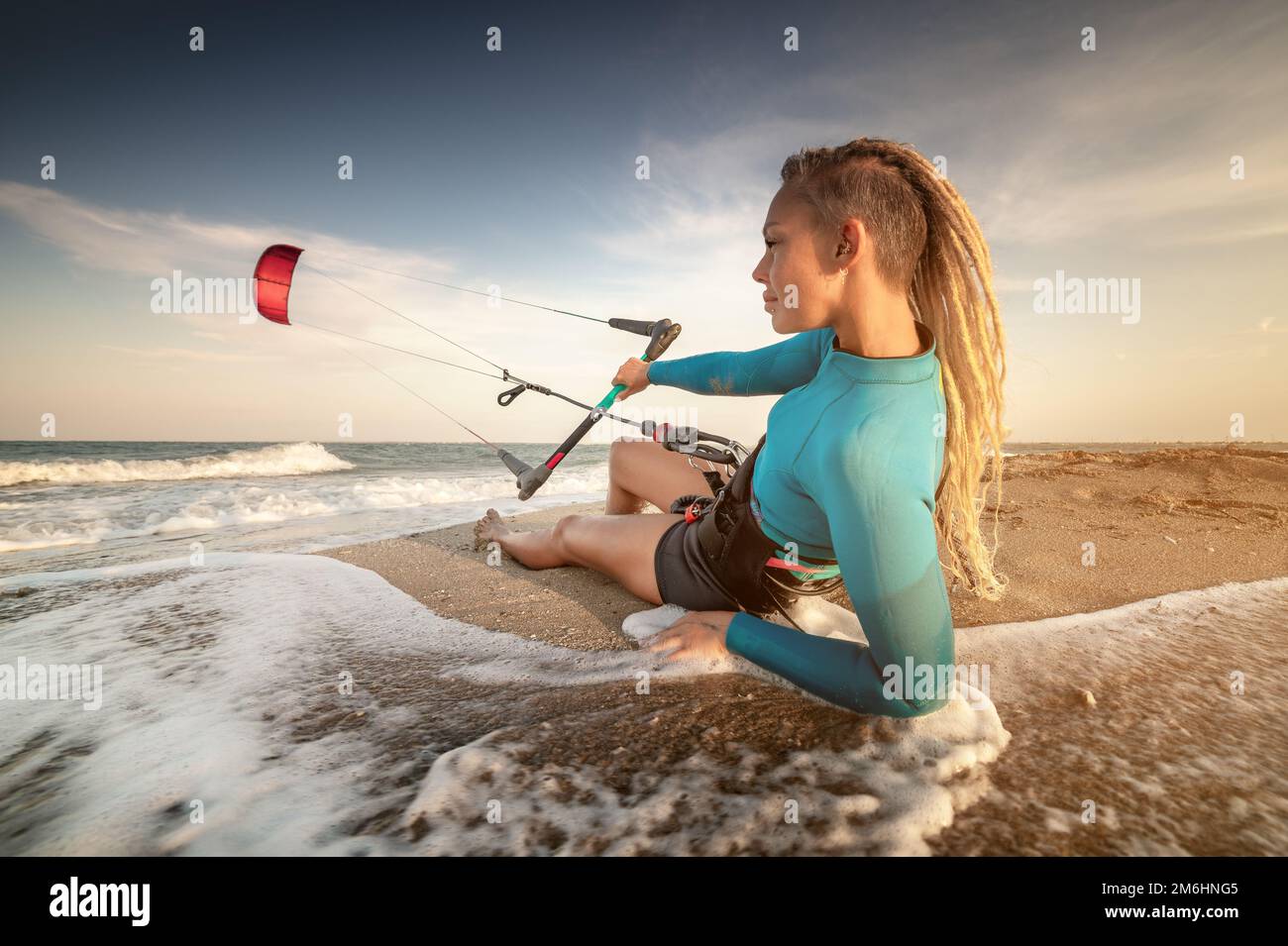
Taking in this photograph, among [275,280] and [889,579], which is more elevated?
[275,280]

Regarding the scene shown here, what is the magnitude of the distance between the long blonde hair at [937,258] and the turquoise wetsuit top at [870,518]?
0.14m

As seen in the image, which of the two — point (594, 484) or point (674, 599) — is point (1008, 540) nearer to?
point (674, 599)

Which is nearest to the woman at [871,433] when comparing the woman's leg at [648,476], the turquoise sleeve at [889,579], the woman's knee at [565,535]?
the turquoise sleeve at [889,579]

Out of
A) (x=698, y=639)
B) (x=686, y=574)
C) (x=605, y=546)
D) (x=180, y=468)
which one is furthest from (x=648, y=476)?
(x=180, y=468)

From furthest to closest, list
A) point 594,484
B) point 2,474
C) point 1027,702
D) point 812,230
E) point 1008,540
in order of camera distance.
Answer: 1. point 2,474
2. point 594,484
3. point 1008,540
4. point 1027,702
5. point 812,230

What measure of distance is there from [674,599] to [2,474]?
19.3 meters

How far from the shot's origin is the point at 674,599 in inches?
90.4

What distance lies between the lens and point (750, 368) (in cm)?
256

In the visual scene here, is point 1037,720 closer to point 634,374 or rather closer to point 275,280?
point 634,374

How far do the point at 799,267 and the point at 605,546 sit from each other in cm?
Answer: 173

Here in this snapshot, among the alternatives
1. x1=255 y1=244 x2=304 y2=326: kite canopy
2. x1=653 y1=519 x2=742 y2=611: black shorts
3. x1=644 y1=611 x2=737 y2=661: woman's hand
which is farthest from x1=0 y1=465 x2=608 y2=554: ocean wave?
x1=644 y1=611 x2=737 y2=661: woman's hand

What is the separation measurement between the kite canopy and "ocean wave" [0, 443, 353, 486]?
14682mm

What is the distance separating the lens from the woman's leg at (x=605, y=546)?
8.32ft
